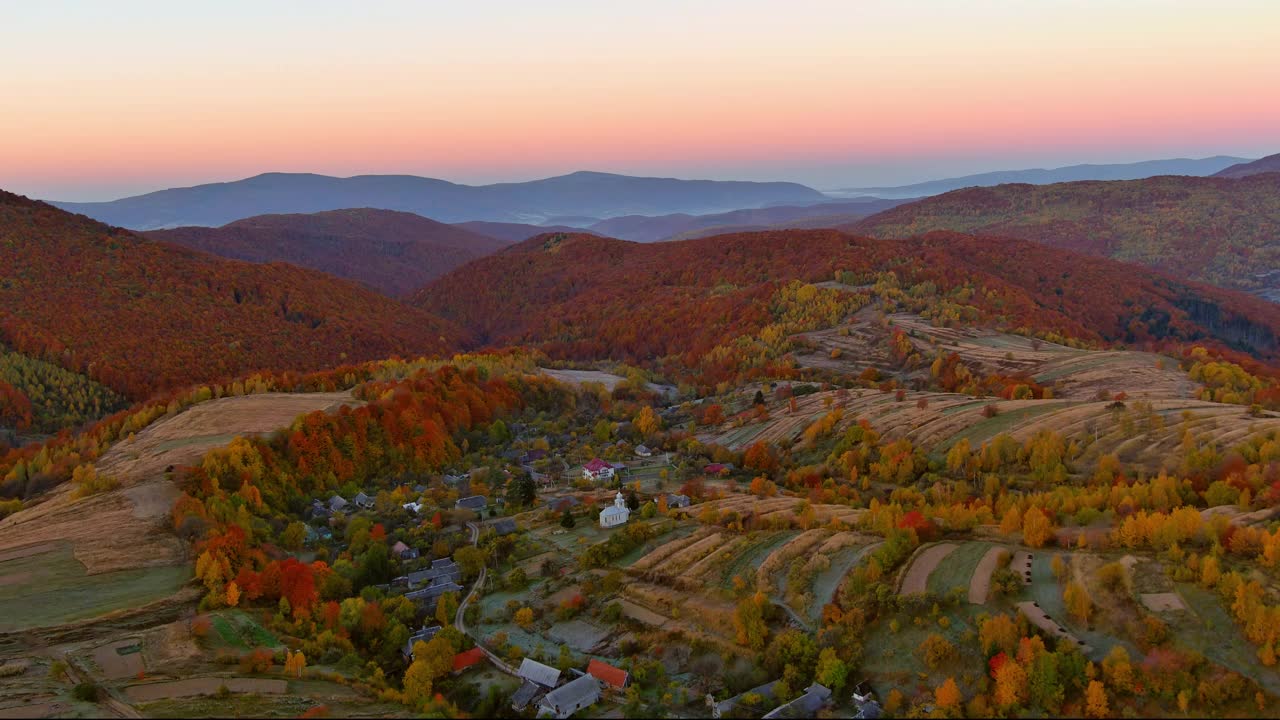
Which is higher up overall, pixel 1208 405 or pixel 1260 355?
pixel 1208 405

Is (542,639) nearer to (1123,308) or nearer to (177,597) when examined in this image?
(177,597)

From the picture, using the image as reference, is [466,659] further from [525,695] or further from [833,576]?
[833,576]

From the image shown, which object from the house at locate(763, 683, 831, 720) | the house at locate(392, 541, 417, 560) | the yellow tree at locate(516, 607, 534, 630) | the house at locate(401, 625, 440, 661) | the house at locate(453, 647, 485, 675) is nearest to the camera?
the house at locate(763, 683, 831, 720)

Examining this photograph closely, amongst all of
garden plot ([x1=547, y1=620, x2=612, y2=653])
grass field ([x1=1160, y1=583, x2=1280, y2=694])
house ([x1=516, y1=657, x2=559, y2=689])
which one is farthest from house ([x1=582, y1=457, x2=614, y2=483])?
grass field ([x1=1160, y1=583, x2=1280, y2=694])

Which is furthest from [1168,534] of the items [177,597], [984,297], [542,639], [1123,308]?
[1123,308]

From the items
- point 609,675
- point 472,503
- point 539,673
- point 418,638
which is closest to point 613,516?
point 472,503

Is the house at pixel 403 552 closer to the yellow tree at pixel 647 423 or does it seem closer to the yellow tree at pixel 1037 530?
the yellow tree at pixel 647 423

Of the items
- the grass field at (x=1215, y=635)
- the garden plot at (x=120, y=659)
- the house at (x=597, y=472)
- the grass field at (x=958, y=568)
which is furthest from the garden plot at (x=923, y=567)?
the garden plot at (x=120, y=659)

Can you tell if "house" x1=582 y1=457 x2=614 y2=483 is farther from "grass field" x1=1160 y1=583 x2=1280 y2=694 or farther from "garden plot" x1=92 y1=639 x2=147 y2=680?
"grass field" x1=1160 y1=583 x2=1280 y2=694
